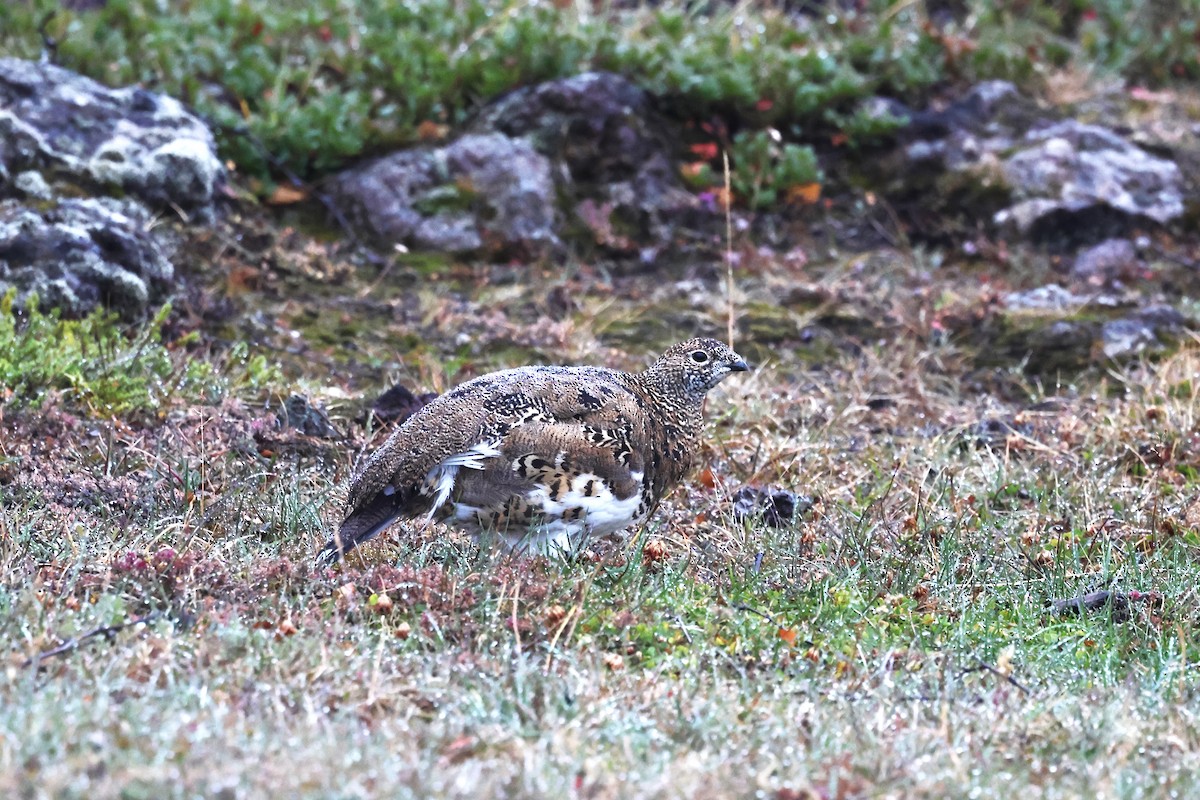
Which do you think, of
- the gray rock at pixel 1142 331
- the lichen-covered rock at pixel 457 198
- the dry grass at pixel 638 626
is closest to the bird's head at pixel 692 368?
the dry grass at pixel 638 626

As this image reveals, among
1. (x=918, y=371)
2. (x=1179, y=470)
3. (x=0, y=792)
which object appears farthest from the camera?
(x=918, y=371)

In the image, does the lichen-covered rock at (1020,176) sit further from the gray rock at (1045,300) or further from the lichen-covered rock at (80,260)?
the lichen-covered rock at (80,260)

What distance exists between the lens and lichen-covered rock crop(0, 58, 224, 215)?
7.41 meters

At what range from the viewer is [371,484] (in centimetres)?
459

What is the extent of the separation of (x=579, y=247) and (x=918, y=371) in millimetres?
2329

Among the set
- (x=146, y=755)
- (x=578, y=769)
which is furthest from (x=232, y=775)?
(x=578, y=769)

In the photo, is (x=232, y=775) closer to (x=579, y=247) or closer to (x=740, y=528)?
(x=740, y=528)

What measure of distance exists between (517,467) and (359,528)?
1.80 feet

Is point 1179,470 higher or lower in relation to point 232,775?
lower

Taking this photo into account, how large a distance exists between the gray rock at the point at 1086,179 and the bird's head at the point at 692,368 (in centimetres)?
424

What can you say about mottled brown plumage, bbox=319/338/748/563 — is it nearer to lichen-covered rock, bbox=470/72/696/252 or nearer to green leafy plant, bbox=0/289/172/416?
green leafy plant, bbox=0/289/172/416

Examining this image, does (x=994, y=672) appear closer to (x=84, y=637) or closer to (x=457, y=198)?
(x=84, y=637)

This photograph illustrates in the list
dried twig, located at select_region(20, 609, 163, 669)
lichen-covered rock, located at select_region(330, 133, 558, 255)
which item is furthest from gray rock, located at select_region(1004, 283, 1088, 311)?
dried twig, located at select_region(20, 609, 163, 669)

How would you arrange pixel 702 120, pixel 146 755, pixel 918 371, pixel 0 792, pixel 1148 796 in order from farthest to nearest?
pixel 702 120
pixel 918 371
pixel 1148 796
pixel 146 755
pixel 0 792
